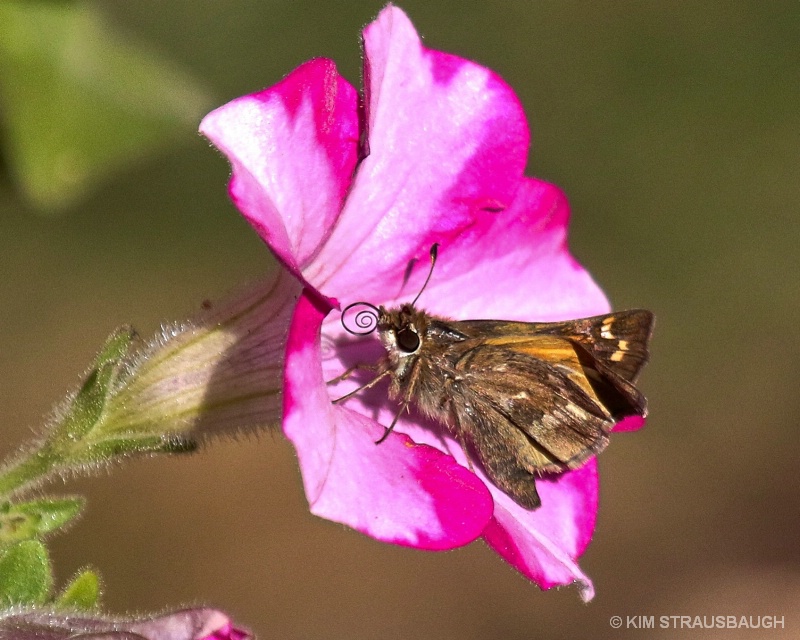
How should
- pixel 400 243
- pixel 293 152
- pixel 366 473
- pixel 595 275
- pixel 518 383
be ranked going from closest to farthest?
pixel 366 473 → pixel 293 152 → pixel 518 383 → pixel 400 243 → pixel 595 275

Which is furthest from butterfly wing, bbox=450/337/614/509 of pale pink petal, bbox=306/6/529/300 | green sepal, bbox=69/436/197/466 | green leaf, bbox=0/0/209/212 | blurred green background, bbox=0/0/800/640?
blurred green background, bbox=0/0/800/640

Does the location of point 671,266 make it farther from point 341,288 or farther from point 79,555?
point 341,288

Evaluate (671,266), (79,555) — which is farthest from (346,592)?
(671,266)

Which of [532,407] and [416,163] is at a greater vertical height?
[416,163]

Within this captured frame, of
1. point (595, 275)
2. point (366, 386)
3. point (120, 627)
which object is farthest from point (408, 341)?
point (595, 275)

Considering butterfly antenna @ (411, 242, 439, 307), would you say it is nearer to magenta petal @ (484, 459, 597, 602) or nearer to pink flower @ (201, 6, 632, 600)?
pink flower @ (201, 6, 632, 600)

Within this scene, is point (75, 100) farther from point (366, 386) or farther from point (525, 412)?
point (525, 412)
